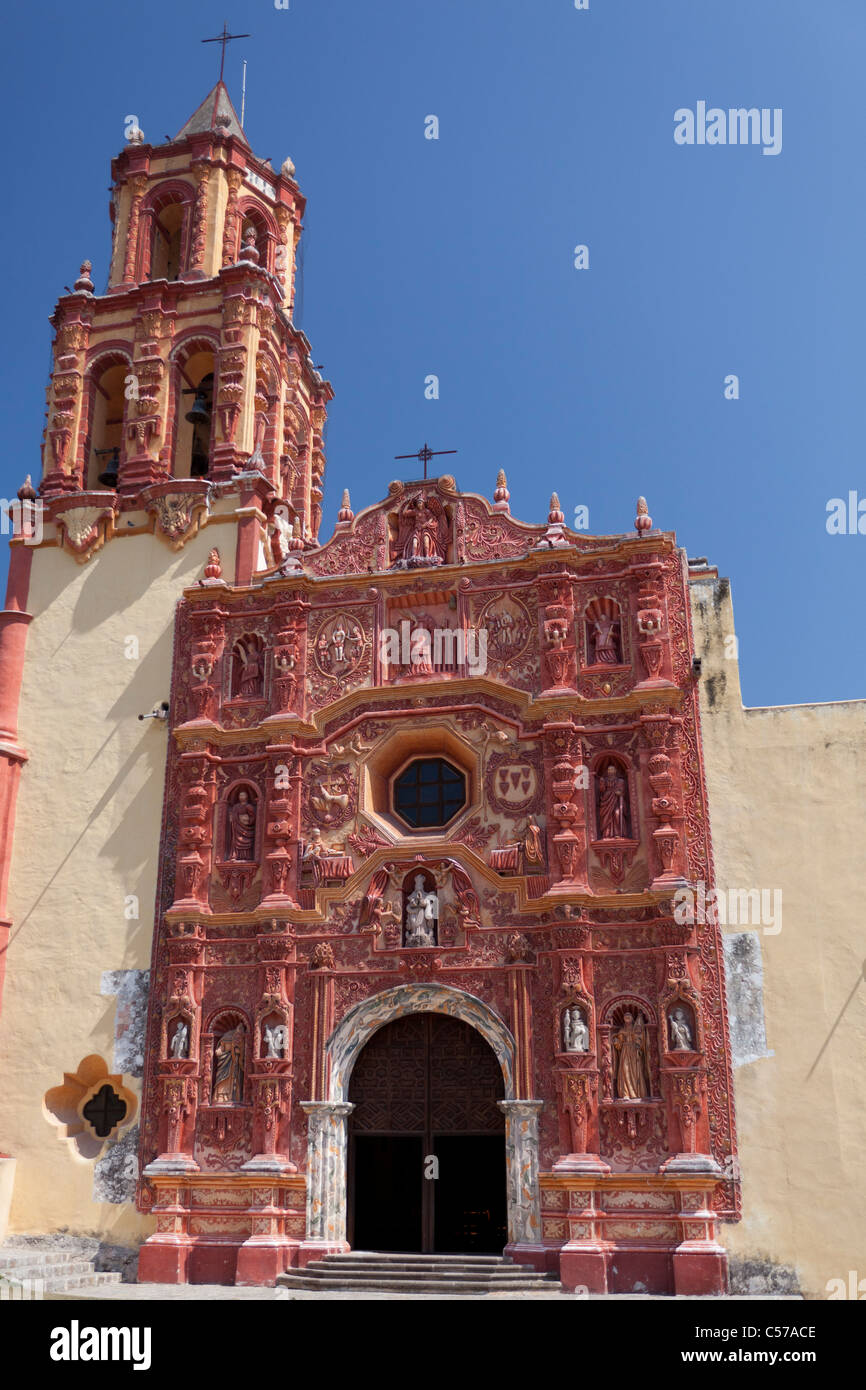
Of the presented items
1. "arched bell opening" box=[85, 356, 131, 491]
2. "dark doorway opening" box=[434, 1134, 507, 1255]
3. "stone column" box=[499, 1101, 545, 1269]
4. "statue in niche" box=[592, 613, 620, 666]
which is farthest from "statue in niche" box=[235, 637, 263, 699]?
"stone column" box=[499, 1101, 545, 1269]

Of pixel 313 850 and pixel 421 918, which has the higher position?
pixel 313 850

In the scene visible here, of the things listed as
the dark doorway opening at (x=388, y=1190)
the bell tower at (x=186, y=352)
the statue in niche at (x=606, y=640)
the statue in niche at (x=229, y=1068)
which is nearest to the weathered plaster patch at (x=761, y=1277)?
the dark doorway opening at (x=388, y=1190)

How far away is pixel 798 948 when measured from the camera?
16484 mm

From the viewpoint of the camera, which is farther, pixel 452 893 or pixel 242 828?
pixel 242 828

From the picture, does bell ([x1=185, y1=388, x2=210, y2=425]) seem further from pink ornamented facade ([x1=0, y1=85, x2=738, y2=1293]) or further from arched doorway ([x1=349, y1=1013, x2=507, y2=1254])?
arched doorway ([x1=349, y1=1013, x2=507, y2=1254])

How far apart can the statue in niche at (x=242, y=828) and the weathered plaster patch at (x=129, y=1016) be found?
6.95ft

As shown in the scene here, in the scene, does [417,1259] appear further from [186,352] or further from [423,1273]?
[186,352]

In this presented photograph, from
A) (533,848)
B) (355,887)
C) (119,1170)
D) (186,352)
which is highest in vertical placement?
(186,352)

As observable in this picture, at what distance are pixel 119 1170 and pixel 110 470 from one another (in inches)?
455

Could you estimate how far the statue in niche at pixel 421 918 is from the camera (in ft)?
57.4

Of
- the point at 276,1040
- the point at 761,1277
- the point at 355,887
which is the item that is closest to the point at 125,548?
the point at 355,887

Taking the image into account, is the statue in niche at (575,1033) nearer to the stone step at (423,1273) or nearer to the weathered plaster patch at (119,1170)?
the stone step at (423,1273)

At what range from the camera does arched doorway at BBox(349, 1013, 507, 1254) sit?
1694 centimetres
